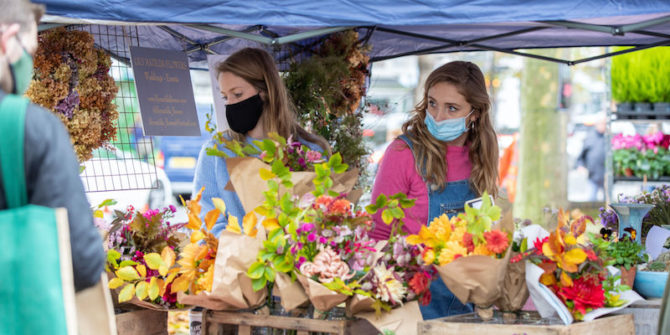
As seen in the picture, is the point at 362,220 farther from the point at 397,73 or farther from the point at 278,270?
the point at 397,73

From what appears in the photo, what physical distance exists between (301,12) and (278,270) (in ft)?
3.00

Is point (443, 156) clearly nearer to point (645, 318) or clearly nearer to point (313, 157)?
point (313, 157)

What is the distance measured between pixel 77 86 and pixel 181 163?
8.85 meters

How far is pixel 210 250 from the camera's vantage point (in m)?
2.46

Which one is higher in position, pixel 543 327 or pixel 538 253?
pixel 538 253

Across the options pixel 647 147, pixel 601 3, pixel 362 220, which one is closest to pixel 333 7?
pixel 362 220

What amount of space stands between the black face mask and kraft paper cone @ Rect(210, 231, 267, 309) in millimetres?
800

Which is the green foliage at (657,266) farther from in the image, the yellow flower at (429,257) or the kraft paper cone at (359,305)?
the kraft paper cone at (359,305)

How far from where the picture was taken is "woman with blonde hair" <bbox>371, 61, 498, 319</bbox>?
301 cm

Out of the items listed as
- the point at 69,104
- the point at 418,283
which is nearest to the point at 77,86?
the point at 69,104

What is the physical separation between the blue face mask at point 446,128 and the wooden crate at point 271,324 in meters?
0.99

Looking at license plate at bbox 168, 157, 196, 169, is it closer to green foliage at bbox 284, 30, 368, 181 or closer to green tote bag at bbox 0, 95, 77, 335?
green foliage at bbox 284, 30, 368, 181

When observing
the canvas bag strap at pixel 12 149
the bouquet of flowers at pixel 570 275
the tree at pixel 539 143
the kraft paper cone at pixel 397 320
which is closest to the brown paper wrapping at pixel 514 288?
the bouquet of flowers at pixel 570 275

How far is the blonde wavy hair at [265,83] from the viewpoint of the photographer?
3.05 meters
